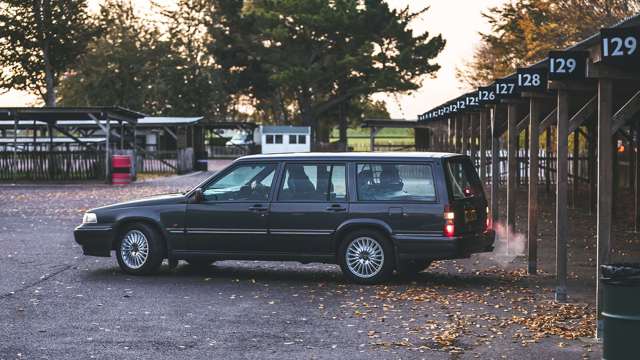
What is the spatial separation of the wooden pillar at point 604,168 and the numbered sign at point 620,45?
2.69 ft

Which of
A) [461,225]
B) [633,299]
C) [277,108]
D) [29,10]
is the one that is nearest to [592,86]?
[461,225]

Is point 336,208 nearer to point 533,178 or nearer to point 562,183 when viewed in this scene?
point 533,178

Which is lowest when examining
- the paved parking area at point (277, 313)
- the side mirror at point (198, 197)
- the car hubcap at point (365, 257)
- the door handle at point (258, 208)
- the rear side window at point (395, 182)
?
the paved parking area at point (277, 313)

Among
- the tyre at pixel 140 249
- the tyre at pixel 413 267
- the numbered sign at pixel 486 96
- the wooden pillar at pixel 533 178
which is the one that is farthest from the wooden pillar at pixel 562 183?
the numbered sign at pixel 486 96

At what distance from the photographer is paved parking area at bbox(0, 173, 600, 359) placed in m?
8.57

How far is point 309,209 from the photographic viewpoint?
12.8 metres

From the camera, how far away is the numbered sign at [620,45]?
8.20 m

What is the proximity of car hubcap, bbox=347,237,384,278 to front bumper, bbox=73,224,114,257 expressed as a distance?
3249mm

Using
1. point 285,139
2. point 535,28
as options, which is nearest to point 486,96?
point 535,28

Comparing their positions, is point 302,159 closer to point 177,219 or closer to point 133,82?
point 177,219

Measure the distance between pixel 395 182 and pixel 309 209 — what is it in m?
1.11

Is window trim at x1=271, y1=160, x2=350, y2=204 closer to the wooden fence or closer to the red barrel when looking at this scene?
the red barrel

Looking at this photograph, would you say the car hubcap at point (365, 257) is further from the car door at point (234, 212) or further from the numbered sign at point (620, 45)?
the numbered sign at point (620, 45)

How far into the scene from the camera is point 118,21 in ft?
302
